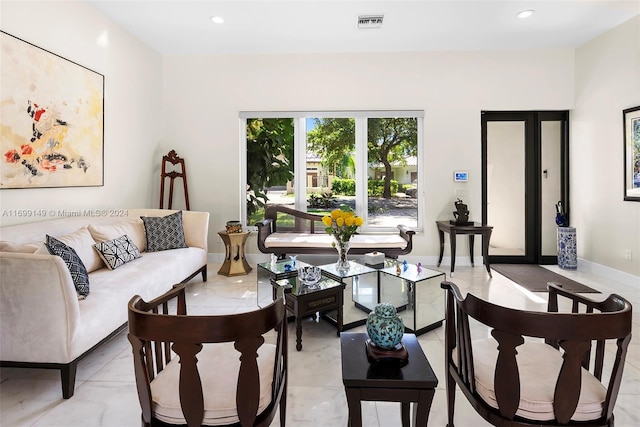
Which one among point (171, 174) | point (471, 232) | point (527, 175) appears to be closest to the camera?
point (471, 232)

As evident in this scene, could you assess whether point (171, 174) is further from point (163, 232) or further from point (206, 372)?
point (206, 372)

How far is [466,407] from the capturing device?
1897mm

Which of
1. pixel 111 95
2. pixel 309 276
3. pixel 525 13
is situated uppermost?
pixel 525 13

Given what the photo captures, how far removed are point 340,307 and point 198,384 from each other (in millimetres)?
1696

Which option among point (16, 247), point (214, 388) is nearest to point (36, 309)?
point (16, 247)

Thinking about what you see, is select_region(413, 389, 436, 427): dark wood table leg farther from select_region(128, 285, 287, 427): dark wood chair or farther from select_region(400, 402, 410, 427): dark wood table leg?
select_region(128, 285, 287, 427): dark wood chair

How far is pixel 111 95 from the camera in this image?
13.2 ft

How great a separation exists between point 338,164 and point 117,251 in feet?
10.3

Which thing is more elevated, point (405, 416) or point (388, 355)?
point (388, 355)

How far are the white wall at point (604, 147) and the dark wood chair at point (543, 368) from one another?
12.0 ft

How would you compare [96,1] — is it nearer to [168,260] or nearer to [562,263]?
[168,260]

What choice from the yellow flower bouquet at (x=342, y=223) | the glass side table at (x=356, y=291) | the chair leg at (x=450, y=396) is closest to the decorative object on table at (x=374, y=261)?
the glass side table at (x=356, y=291)

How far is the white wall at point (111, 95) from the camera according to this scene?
9.72ft

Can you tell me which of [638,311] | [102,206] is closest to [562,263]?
[638,311]
